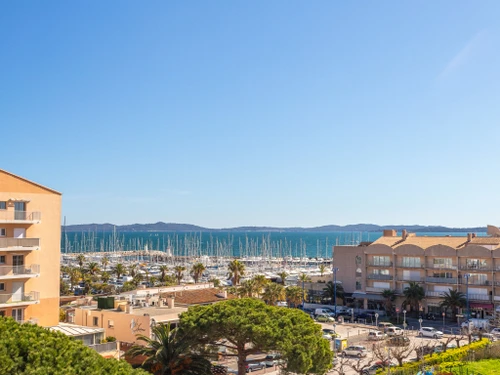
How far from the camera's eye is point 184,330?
3125 centimetres

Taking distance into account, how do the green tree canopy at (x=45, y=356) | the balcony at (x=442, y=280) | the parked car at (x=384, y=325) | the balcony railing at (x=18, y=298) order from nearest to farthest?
the green tree canopy at (x=45, y=356)
the balcony railing at (x=18, y=298)
the parked car at (x=384, y=325)
the balcony at (x=442, y=280)

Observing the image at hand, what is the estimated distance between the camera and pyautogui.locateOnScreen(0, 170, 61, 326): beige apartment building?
3406 cm

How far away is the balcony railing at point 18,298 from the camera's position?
33.8 m

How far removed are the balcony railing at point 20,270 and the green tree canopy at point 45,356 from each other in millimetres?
17396

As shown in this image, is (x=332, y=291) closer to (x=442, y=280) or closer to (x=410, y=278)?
(x=410, y=278)

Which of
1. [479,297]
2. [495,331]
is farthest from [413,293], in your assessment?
[495,331]

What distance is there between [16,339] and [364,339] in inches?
1836

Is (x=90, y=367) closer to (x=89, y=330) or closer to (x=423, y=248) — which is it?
(x=89, y=330)

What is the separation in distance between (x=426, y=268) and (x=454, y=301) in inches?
269

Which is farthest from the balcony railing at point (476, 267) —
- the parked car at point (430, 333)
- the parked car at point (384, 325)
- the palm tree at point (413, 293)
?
Answer: the parked car at point (384, 325)

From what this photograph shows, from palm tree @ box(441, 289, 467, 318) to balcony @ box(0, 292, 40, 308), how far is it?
175 ft

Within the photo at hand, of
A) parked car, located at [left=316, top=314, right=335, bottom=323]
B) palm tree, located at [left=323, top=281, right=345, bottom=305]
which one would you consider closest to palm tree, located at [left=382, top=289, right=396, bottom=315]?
palm tree, located at [left=323, top=281, right=345, bottom=305]

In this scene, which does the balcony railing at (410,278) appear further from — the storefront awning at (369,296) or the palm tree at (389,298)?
the storefront awning at (369,296)

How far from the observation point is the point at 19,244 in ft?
113
